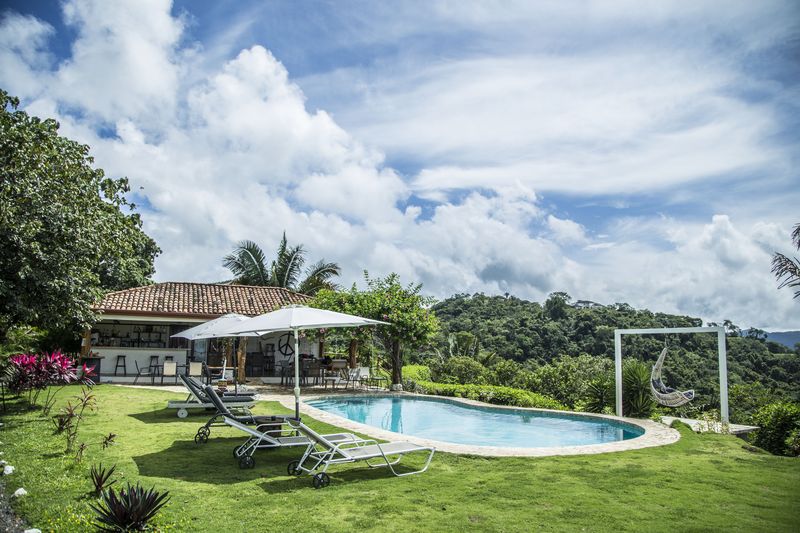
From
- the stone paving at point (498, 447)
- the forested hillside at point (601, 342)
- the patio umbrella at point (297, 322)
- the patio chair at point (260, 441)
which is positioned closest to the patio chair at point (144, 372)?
the stone paving at point (498, 447)

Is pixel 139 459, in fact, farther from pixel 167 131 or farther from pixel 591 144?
pixel 591 144

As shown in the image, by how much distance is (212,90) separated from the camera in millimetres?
15562

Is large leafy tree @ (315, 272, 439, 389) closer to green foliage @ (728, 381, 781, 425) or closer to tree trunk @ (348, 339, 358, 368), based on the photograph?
tree trunk @ (348, 339, 358, 368)

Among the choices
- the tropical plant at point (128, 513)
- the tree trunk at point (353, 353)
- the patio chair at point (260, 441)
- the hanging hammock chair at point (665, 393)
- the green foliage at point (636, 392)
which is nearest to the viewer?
the tropical plant at point (128, 513)

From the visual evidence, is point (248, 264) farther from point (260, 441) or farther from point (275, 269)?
point (260, 441)

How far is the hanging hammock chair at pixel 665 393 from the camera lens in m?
13.1

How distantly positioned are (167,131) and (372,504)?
16095 millimetres

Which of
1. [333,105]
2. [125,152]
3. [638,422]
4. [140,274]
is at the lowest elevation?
[638,422]

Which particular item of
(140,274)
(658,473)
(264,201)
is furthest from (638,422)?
(140,274)

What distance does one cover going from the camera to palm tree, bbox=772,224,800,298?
11.5 m

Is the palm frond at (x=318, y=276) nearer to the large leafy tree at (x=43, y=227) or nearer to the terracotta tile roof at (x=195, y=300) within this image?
the terracotta tile roof at (x=195, y=300)

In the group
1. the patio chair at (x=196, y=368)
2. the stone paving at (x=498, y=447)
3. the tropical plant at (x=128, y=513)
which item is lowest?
the stone paving at (x=498, y=447)

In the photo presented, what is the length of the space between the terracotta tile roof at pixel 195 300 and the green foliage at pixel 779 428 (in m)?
18.1

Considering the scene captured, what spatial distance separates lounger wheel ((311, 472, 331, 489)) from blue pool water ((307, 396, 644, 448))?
604 centimetres
